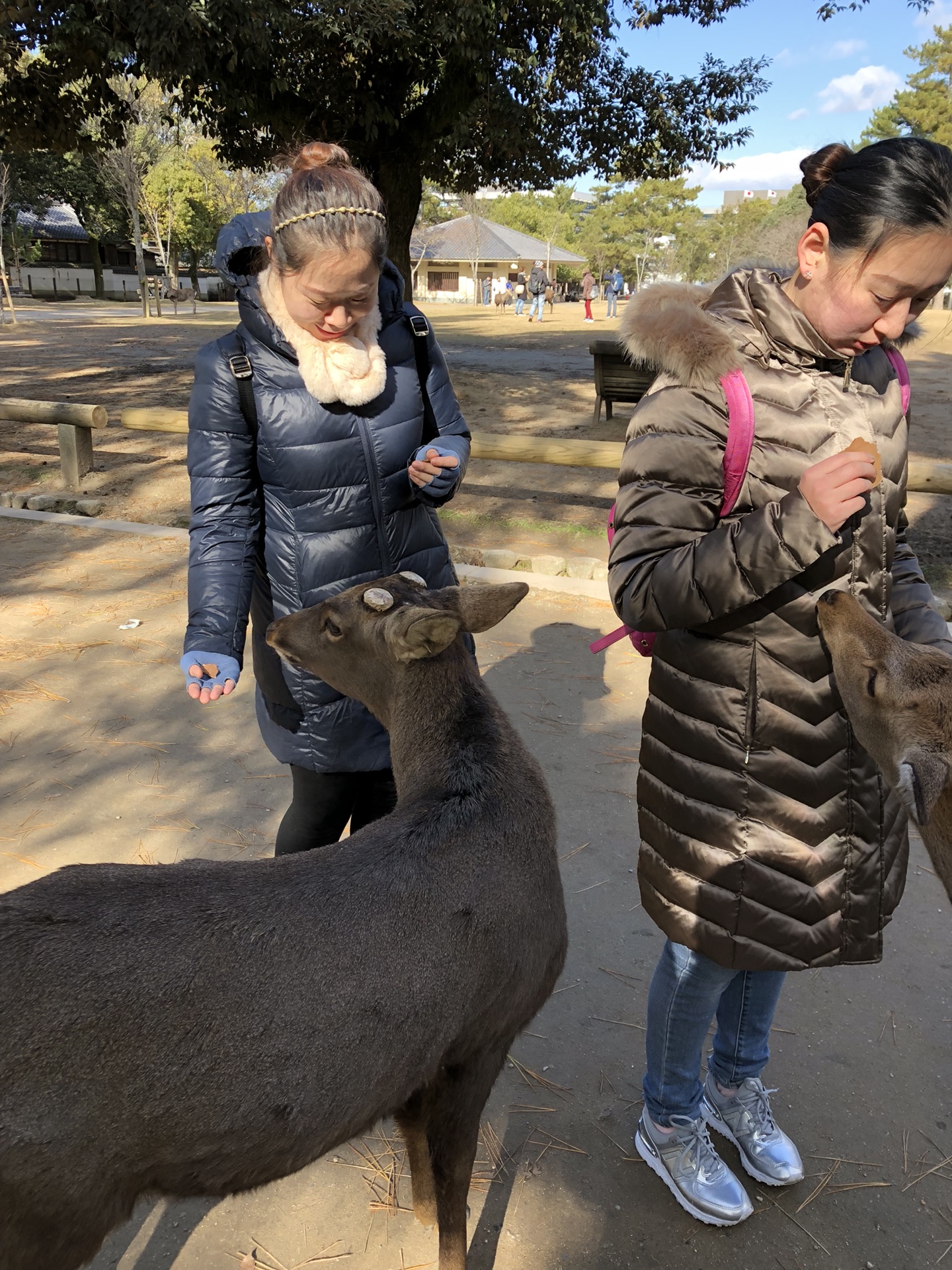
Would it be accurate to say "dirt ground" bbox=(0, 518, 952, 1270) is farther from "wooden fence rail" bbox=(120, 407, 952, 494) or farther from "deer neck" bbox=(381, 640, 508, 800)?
"wooden fence rail" bbox=(120, 407, 952, 494)

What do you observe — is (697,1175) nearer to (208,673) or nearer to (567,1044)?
(567,1044)

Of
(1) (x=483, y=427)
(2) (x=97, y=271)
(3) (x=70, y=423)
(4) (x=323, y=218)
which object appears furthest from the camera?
(2) (x=97, y=271)

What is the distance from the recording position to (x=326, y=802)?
2885mm

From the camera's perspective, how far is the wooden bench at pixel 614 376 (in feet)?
38.0

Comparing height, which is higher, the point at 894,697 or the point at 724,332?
the point at 724,332

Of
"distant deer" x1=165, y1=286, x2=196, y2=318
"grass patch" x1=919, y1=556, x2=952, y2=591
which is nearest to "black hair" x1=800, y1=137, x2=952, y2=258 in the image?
"grass patch" x1=919, y1=556, x2=952, y2=591

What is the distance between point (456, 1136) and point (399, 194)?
1410cm

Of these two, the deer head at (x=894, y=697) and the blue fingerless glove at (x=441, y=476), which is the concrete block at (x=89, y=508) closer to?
the blue fingerless glove at (x=441, y=476)

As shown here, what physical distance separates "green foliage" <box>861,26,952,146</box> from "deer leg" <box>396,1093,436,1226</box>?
57.0 metres

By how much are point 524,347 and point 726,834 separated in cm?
2398

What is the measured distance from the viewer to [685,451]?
2.10 metres

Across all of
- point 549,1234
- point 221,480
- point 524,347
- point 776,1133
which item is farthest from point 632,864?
point 524,347

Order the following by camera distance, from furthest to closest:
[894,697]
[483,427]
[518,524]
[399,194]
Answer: [399,194], [483,427], [518,524], [894,697]

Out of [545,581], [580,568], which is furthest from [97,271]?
[545,581]
